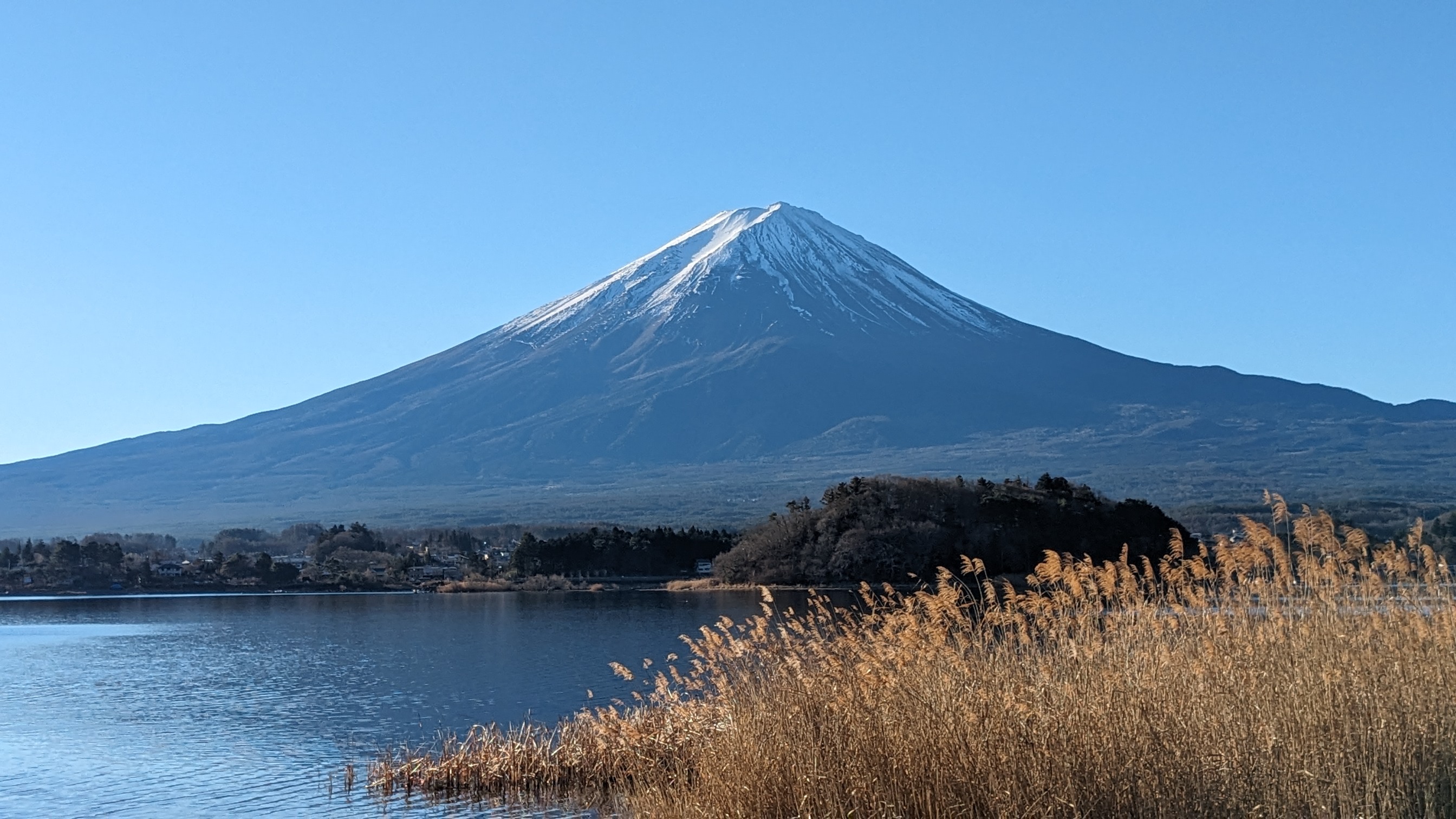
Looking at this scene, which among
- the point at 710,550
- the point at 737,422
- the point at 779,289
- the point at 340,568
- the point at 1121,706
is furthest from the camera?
the point at 779,289

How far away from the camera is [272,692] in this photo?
23531mm

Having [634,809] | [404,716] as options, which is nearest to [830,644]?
[634,809]

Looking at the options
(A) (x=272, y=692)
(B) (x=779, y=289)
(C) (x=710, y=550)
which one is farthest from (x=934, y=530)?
(B) (x=779, y=289)

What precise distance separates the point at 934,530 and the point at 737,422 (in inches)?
3361

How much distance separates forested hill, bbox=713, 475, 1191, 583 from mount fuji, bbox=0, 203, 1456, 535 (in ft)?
131

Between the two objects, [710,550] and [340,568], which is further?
[340,568]

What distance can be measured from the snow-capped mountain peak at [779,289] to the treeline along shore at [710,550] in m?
70.6

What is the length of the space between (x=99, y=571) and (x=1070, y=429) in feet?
274

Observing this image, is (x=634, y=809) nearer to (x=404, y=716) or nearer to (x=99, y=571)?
(x=404, y=716)

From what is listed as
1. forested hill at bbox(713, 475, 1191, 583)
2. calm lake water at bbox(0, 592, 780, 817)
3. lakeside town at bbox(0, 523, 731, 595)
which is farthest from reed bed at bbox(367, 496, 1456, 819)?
lakeside town at bbox(0, 523, 731, 595)

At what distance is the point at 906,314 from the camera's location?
516 ft

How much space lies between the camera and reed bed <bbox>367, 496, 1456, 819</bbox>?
748cm

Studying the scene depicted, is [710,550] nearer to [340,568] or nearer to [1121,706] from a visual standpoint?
[340,568]

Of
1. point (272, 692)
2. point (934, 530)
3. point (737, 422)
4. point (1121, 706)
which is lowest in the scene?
point (272, 692)
